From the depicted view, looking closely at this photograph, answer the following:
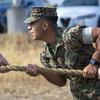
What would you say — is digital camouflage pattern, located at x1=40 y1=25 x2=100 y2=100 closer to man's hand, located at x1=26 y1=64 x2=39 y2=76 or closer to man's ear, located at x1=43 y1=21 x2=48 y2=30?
man's ear, located at x1=43 y1=21 x2=48 y2=30

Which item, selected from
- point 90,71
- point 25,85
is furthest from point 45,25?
point 25,85

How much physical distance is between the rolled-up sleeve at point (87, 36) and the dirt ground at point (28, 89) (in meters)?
4.48

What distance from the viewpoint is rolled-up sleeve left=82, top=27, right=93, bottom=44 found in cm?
610

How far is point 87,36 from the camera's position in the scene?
612 centimetres

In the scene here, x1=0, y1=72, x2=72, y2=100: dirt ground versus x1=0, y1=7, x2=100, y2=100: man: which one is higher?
x1=0, y1=7, x2=100, y2=100: man

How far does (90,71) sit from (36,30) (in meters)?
0.66

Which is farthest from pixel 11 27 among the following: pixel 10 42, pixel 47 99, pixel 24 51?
pixel 47 99

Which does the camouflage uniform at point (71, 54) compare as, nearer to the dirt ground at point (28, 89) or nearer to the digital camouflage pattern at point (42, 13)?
the digital camouflage pattern at point (42, 13)

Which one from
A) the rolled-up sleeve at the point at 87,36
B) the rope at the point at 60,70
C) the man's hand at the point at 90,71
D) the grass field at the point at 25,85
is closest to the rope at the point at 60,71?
the rope at the point at 60,70

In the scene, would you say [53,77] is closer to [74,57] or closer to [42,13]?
[74,57]

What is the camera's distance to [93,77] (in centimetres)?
609

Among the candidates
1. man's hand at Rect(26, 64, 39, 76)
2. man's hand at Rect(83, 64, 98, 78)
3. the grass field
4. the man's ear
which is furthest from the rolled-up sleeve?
the grass field

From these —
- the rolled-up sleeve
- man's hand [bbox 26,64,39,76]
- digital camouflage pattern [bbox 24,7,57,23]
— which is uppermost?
digital camouflage pattern [bbox 24,7,57,23]

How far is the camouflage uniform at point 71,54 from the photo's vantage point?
6211mm
